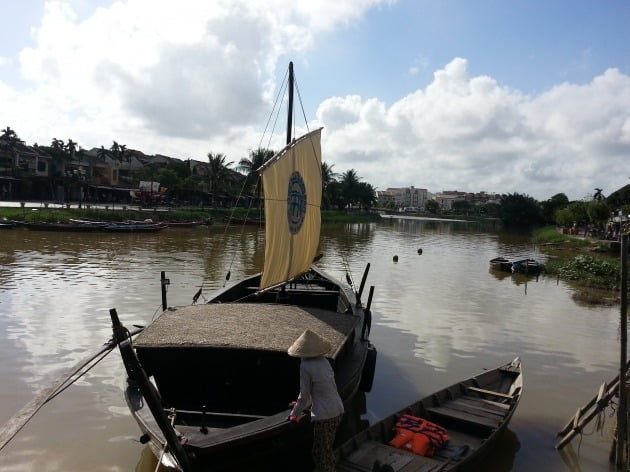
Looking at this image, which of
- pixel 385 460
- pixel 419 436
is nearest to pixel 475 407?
pixel 419 436

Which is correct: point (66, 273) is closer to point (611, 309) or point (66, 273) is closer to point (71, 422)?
point (71, 422)

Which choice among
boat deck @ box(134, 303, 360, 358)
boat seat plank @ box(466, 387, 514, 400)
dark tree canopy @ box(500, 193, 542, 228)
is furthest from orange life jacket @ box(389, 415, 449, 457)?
dark tree canopy @ box(500, 193, 542, 228)

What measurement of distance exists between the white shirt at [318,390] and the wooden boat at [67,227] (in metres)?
43.5

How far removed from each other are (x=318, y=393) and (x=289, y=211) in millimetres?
7383

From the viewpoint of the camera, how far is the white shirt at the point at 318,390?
5.87 metres

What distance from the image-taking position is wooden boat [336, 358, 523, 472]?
700 centimetres

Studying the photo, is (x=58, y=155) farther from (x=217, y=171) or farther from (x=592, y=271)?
(x=592, y=271)

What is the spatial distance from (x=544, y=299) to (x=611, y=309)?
288 cm

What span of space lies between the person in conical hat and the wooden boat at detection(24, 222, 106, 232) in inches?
1708

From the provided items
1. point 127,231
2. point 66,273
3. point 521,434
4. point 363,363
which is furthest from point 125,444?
point 127,231

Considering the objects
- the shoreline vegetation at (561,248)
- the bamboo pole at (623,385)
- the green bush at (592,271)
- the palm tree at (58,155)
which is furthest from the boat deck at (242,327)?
the palm tree at (58,155)

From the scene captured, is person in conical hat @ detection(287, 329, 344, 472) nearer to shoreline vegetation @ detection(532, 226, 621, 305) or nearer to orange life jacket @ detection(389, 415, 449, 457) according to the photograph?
orange life jacket @ detection(389, 415, 449, 457)

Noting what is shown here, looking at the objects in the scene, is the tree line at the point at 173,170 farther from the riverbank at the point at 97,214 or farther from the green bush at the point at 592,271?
the green bush at the point at 592,271

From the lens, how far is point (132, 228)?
153 feet
